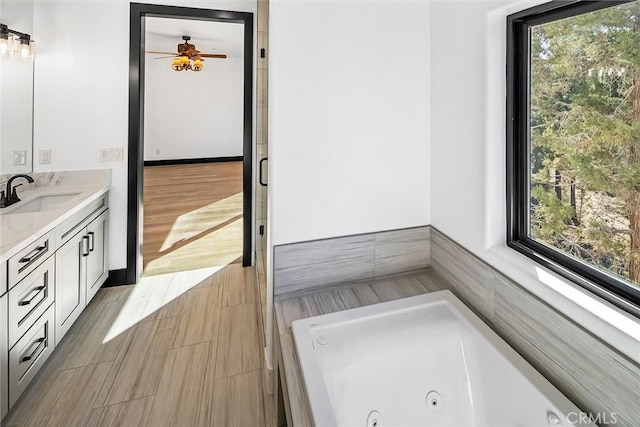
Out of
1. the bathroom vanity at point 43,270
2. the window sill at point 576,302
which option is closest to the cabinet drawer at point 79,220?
the bathroom vanity at point 43,270

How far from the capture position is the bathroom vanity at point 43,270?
152 cm

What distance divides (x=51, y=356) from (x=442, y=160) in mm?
2456

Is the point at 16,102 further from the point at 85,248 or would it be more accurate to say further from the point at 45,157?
the point at 85,248

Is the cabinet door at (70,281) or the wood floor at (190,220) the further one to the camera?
the wood floor at (190,220)

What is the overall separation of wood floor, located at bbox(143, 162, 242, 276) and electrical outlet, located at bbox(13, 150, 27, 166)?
125cm

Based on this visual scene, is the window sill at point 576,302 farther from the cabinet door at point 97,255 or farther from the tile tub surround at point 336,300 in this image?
the cabinet door at point 97,255

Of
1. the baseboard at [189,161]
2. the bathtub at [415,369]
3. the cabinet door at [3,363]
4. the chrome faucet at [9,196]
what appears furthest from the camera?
the baseboard at [189,161]

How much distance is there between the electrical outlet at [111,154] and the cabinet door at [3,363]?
5.02 ft

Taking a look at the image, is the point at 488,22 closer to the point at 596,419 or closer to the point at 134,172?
the point at 596,419

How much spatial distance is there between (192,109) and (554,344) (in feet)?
32.1

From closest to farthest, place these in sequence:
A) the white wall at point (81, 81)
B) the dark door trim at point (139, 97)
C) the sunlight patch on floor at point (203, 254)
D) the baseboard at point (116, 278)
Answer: the white wall at point (81, 81), the dark door trim at point (139, 97), the baseboard at point (116, 278), the sunlight patch on floor at point (203, 254)

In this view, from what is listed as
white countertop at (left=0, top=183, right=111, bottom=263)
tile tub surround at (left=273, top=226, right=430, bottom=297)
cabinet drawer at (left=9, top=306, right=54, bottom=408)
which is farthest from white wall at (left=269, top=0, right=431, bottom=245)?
cabinet drawer at (left=9, top=306, right=54, bottom=408)

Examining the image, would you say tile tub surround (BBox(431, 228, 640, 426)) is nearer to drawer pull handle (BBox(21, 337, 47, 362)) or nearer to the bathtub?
the bathtub

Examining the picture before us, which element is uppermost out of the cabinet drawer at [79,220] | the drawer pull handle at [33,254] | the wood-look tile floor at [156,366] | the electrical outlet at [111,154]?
the electrical outlet at [111,154]
